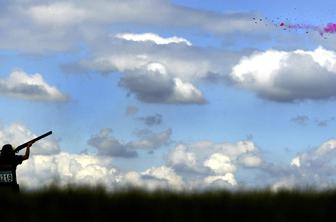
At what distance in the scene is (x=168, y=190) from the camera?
20.8 metres

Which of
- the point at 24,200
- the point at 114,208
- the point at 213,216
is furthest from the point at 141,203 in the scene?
the point at 24,200

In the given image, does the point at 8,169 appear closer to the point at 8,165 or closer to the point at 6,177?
the point at 8,165

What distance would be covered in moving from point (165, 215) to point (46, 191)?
4.22 meters

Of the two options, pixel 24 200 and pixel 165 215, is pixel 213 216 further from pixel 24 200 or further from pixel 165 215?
pixel 24 200

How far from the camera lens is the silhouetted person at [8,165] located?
3077 centimetres

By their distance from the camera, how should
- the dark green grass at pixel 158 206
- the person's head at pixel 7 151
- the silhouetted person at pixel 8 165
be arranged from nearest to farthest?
the dark green grass at pixel 158 206 < the silhouetted person at pixel 8 165 < the person's head at pixel 7 151

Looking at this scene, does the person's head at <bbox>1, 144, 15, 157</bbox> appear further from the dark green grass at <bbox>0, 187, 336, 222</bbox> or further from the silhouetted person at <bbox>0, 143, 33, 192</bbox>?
the dark green grass at <bbox>0, 187, 336, 222</bbox>

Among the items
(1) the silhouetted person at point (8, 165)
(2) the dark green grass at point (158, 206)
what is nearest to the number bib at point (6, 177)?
(1) the silhouetted person at point (8, 165)

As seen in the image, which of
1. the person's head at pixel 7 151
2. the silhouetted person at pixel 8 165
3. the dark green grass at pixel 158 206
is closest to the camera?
the dark green grass at pixel 158 206

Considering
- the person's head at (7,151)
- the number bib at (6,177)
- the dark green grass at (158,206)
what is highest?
the person's head at (7,151)

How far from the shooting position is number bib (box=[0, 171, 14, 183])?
101 ft

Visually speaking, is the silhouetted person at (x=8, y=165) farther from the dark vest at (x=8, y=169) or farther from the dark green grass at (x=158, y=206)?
the dark green grass at (x=158, y=206)

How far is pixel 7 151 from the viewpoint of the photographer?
31516mm

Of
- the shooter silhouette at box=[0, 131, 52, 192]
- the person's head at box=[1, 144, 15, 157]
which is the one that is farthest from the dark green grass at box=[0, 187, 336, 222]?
the person's head at box=[1, 144, 15, 157]
